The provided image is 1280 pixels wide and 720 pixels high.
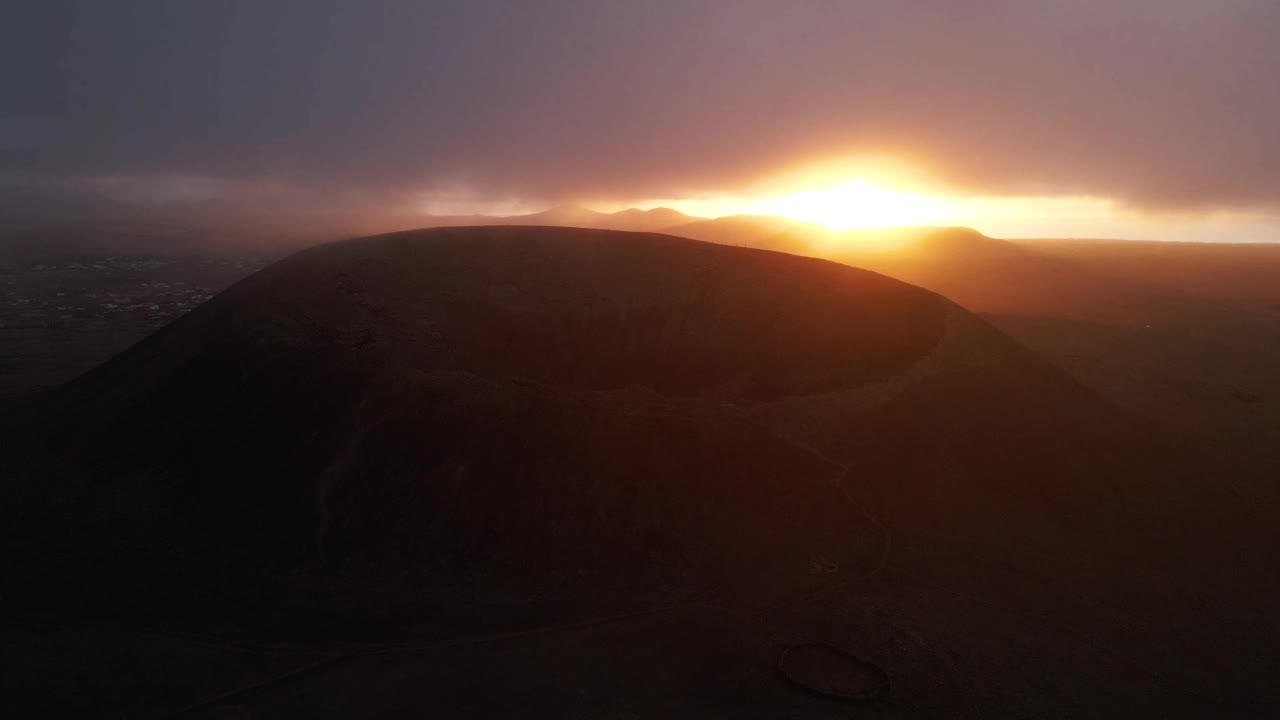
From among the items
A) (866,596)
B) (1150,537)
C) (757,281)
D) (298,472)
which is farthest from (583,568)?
(1150,537)

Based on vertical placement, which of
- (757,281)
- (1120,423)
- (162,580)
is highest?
(757,281)

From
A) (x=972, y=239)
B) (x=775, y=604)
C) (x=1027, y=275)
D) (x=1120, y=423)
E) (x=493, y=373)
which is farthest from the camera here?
(x=972, y=239)

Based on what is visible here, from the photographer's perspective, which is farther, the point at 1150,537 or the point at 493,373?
the point at 493,373

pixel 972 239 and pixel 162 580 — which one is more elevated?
pixel 972 239

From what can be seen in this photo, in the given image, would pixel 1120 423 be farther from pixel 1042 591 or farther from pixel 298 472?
pixel 298 472

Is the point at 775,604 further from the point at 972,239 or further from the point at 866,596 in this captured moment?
the point at 972,239

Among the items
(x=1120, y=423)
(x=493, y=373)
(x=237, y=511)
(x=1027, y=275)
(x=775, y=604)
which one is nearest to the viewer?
(x=775, y=604)

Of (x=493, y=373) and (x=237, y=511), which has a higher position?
(x=493, y=373)

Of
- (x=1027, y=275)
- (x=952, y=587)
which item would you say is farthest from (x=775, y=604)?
(x=1027, y=275)

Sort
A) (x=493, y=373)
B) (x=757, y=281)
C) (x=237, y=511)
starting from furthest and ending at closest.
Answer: (x=757, y=281) → (x=493, y=373) → (x=237, y=511)
